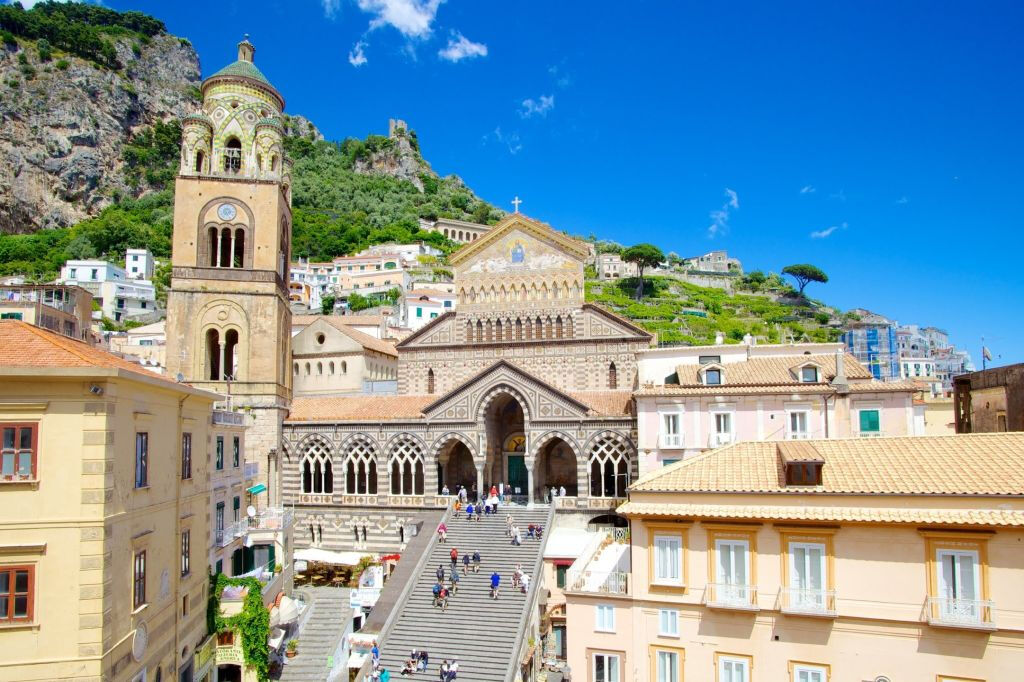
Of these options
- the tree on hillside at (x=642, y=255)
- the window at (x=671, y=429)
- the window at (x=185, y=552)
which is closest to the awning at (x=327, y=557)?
the window at (x=185, y=552)

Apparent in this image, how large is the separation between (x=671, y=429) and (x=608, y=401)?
5669 mm

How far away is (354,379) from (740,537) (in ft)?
97.5

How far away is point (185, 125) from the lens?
40281 millimetres

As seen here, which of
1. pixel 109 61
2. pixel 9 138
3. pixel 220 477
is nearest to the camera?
pixel 220 477

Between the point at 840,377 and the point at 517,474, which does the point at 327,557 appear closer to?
the point at 517,474

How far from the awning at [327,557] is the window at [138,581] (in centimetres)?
1679

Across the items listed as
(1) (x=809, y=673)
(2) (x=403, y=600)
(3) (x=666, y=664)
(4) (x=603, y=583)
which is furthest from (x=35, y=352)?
(1) (x=809, y=673)

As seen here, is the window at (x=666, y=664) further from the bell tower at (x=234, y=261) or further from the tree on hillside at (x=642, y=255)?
the tree on hillside at (x=642, y=255)

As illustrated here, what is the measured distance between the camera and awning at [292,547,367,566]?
3547 cm

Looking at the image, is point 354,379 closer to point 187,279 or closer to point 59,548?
point 187,279

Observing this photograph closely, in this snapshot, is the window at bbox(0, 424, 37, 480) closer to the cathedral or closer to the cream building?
the cathedral

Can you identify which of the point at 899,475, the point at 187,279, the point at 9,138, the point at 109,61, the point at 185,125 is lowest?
the point at 899,475

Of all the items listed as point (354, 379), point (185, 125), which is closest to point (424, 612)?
point (354, 379)

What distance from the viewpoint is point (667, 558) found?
21516 millimetres
